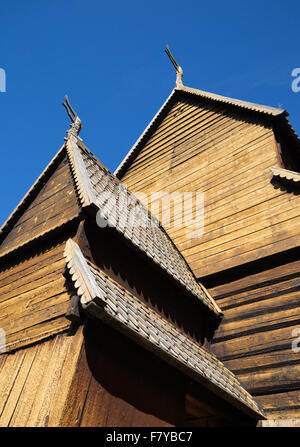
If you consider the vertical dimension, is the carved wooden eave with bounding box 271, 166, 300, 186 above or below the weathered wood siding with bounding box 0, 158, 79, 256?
below

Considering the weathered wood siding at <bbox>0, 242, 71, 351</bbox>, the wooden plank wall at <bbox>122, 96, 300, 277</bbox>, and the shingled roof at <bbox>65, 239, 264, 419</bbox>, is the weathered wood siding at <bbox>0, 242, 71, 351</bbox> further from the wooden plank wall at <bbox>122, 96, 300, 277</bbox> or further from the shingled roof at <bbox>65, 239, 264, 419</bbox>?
the wooden plank wall at <bbox>122, 96, 300, 277</bbox>

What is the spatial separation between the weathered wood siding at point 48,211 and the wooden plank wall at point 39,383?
197 centimetres

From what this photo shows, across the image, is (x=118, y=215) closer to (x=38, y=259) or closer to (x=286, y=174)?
(x=38, y=259)

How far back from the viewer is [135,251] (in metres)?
5.45

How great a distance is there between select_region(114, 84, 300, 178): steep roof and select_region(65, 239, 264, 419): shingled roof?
5.61 meters

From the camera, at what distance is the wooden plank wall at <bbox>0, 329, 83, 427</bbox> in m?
3.45

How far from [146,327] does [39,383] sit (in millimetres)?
1355

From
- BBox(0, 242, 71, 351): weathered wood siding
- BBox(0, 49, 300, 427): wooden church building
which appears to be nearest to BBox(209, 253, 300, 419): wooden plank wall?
BBox(0, 49, 300, 427): wooden church building

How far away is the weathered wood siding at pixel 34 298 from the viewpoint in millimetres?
4438

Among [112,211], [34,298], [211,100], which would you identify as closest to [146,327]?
[34,298]

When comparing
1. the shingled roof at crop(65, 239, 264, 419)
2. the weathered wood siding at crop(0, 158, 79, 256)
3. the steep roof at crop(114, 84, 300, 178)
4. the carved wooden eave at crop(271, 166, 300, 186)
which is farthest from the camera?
the steep roof at crop(114, 84, 300, 178)

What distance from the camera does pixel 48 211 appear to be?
20.6ft

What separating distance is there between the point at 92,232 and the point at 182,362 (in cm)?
214
